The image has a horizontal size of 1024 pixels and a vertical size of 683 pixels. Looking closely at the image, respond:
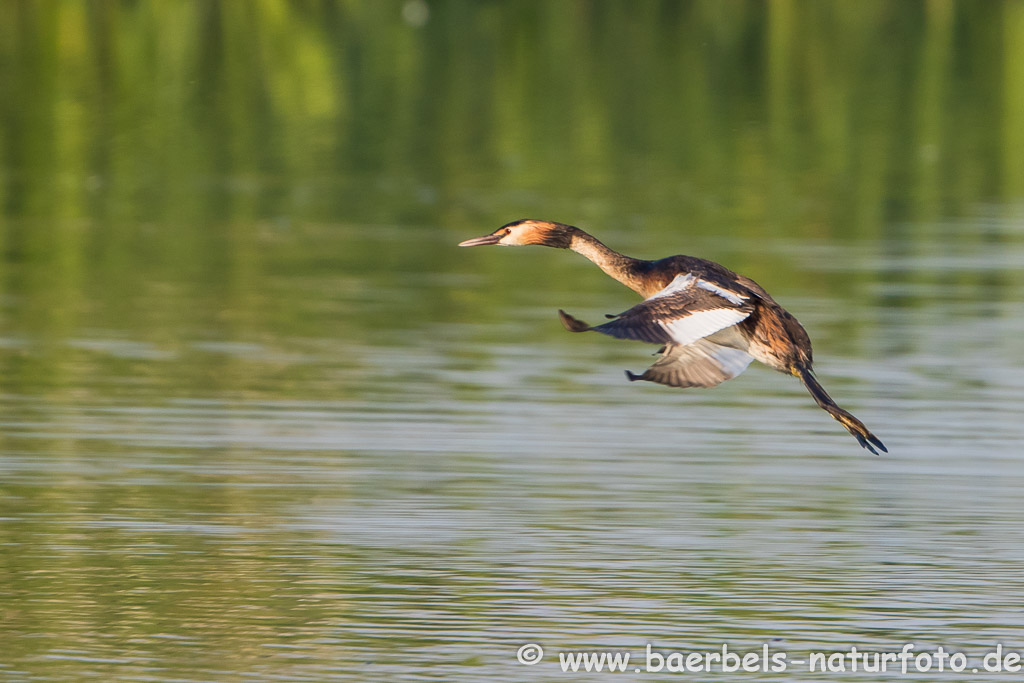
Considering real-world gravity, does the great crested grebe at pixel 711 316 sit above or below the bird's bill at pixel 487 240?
below

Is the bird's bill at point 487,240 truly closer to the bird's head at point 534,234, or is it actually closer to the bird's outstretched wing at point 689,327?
the bird's head at point 534,234

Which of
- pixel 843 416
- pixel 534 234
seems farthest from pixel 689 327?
pixel 534 234

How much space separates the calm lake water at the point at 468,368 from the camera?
11.9m

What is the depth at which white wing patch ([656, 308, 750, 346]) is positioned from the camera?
10.4 m

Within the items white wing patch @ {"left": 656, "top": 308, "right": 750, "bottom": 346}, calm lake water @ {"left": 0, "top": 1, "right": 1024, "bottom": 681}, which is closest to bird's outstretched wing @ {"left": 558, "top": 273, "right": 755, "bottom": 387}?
white wing patch @ {"left": 656, "top": 308, "right": 750, "bottom": 346}

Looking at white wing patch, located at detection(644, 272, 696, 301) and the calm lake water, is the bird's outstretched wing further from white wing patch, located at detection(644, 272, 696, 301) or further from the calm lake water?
the calm lake water

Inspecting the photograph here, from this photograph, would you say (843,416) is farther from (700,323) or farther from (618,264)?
(618,264)

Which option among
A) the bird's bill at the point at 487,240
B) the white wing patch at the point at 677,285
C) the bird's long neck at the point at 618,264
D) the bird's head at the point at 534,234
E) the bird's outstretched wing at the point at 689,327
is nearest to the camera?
the bird's outstretched wing at the point at 689,327

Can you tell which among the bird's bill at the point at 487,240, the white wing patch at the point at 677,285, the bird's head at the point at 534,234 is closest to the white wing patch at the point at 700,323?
the white wing patch at the point at 677,285

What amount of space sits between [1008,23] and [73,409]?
36.0 m

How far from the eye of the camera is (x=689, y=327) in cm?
1047

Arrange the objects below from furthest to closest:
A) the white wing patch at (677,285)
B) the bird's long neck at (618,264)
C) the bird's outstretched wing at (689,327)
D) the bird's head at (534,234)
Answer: the bird's head at (534,234), the bird's long neck at (618,264), the white wing patch at (677,285), the bird's outstretched wing at (689,327)

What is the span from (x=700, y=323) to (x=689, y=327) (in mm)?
125

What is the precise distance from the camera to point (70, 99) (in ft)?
122
